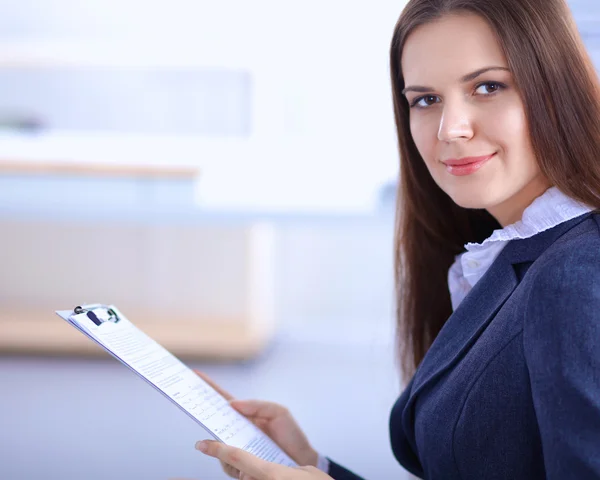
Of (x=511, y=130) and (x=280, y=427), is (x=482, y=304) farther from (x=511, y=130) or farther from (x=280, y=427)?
(x=280, y=427)

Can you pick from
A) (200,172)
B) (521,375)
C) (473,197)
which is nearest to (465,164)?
(473,197)

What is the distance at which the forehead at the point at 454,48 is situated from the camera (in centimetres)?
105

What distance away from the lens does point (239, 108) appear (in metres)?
4.25

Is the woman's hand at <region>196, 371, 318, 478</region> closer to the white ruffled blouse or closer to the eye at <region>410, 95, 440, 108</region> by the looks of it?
the white ruffled blouse

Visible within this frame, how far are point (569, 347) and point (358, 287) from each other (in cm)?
374

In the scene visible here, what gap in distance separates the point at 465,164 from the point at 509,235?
0.40ft

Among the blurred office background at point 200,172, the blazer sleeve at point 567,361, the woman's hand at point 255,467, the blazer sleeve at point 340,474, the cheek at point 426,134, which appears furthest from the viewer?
the blurred office background at point 200,172

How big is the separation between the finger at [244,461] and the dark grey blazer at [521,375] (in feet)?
0.76

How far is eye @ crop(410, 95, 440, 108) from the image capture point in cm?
116

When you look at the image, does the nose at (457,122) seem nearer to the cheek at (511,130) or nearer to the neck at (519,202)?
the cheek at (511,130)

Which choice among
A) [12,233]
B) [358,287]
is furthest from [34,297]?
[358,287]

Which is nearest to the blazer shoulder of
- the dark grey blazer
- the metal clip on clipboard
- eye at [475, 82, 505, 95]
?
the dark grey blazer

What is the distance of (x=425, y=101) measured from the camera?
1170 millimetres

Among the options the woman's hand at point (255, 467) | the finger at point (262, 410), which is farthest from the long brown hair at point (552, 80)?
the finger at point (262, 410)
